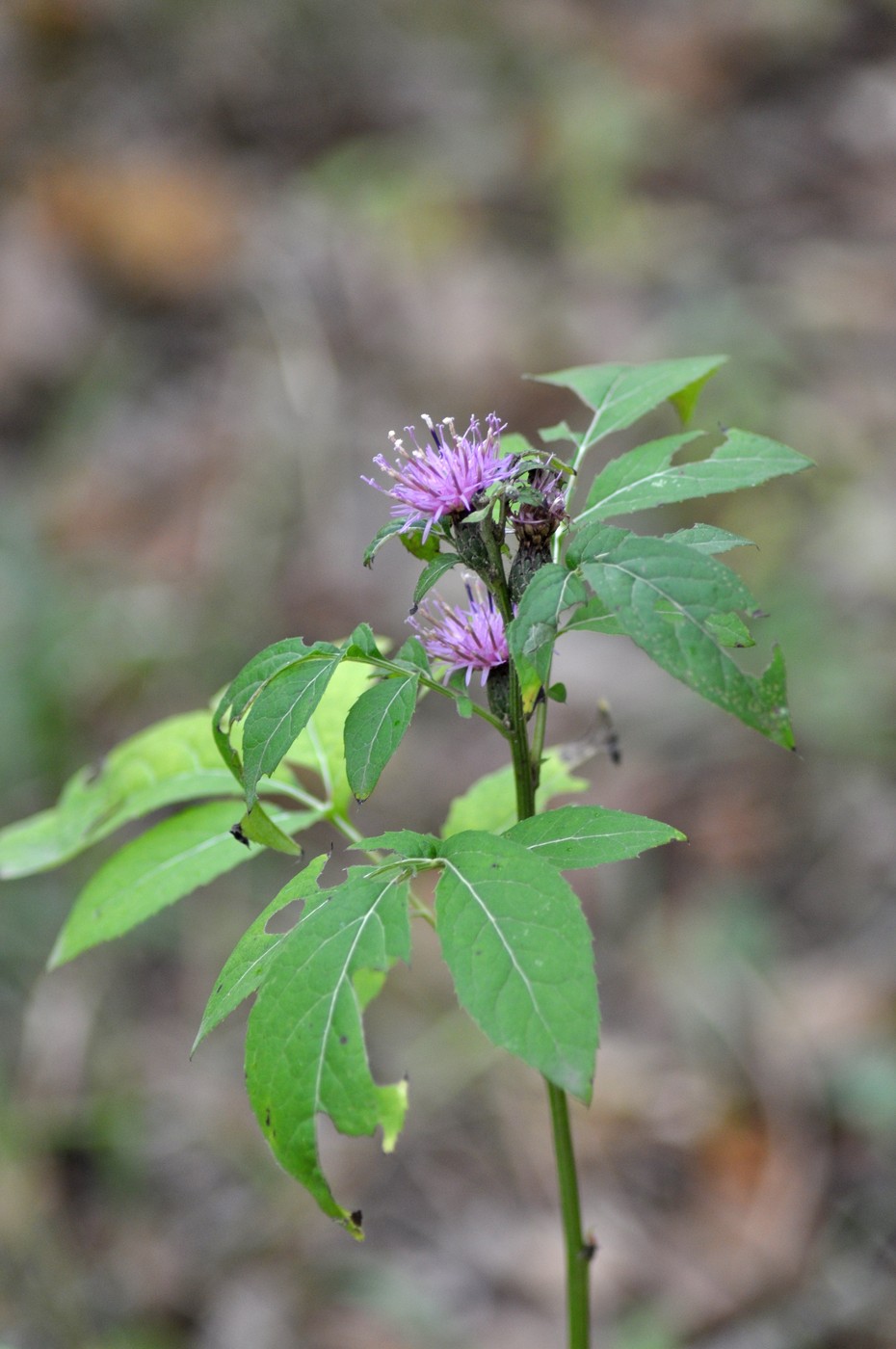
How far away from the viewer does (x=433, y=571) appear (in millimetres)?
1168

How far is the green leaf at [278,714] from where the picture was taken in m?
1.09

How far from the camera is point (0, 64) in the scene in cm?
706

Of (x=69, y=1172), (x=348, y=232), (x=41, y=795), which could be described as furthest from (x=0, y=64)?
(x=69, y=1172)

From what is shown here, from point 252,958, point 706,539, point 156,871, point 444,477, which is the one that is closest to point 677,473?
point 706,539

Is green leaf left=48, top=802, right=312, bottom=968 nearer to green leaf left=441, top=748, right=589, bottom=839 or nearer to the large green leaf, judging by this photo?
the large green leaf

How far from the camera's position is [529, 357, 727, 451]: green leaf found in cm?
144

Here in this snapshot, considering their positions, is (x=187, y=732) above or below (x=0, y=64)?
below

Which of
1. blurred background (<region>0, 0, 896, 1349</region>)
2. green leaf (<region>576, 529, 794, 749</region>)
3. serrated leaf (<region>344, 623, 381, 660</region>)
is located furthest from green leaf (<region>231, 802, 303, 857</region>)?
blurred background (<region>0, 0, 896, 1349</region>)

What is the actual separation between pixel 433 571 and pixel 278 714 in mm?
215

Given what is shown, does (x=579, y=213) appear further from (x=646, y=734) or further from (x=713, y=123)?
(x=646, y=734)

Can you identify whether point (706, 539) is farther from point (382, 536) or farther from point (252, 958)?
point (252, 958)

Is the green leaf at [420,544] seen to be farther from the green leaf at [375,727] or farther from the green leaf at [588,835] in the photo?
the green leaf at [588,835]

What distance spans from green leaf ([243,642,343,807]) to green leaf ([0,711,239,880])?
0.43 metres

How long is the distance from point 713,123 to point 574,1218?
7446mm
